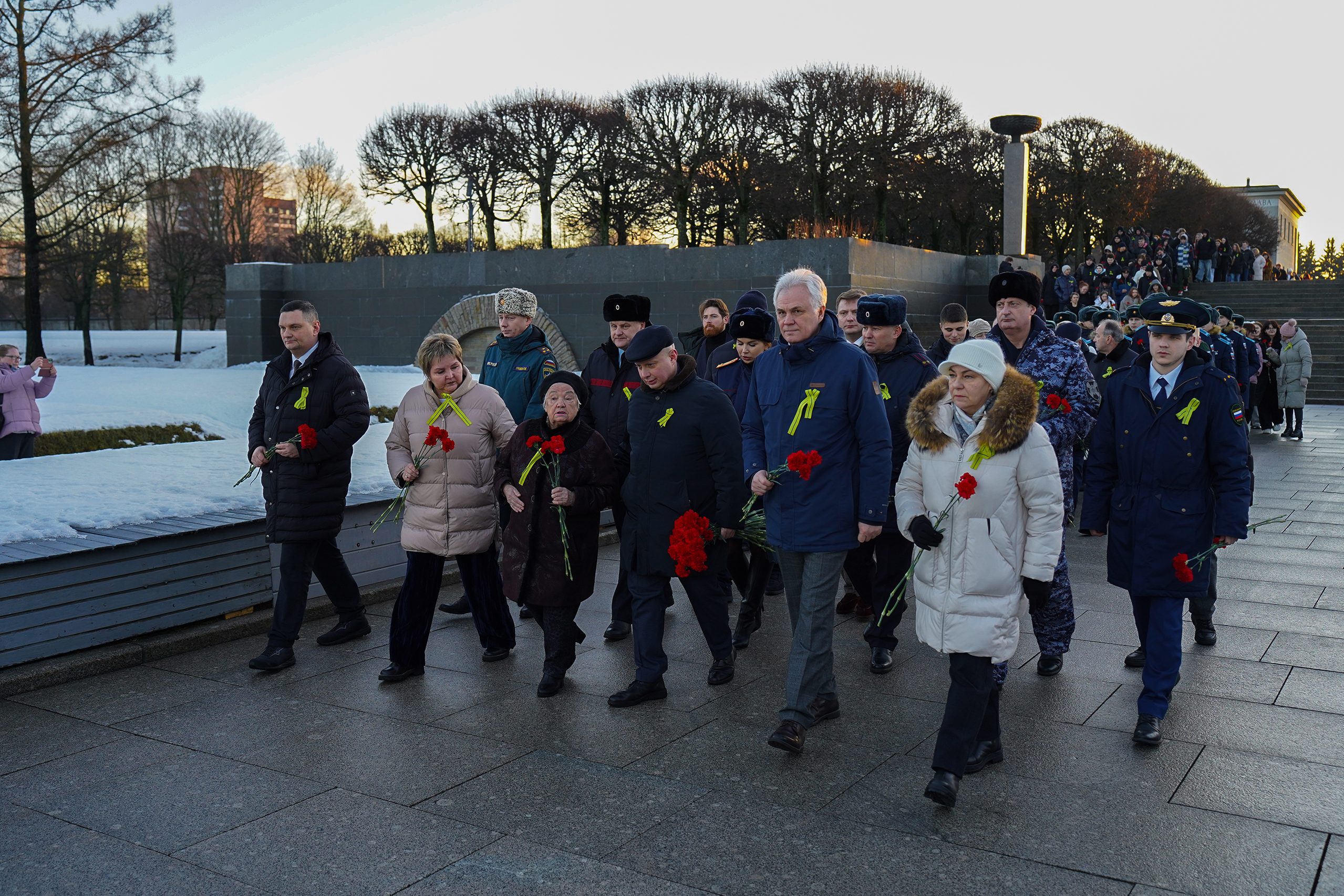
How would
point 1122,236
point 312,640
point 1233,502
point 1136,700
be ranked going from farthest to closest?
point 1122,236 < point 312,640 < point 1136,700 < point 1233,502

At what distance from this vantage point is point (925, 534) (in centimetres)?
411

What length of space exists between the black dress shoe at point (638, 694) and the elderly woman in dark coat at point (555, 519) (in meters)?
0.36

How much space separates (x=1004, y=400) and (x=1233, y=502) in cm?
143

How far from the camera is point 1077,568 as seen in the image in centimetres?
855

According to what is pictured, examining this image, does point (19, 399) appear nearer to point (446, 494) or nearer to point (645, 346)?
point (446, 494)

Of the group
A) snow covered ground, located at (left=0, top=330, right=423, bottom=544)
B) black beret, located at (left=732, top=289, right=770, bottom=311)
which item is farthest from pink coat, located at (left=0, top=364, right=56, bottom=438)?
black beret, located at (left=732, top=289, right=770, bottom=311)

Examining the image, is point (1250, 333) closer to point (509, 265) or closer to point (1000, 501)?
point (509, 265)

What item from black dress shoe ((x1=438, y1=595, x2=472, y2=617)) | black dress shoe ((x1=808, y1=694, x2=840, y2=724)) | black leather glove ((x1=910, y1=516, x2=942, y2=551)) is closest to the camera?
black leather glove ((x1=910, y1=516, x2=942, y2=551))

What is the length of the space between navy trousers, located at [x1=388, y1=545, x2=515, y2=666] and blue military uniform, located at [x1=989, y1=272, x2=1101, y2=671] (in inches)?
109

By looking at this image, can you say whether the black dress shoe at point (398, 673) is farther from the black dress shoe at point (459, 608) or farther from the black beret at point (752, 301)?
the black beret at point (752, 301)

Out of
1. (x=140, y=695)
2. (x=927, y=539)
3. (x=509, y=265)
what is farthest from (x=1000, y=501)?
(x=509, y=265)

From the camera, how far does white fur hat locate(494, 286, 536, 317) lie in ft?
23.1

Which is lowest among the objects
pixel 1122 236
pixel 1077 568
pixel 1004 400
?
pixel 1077 568

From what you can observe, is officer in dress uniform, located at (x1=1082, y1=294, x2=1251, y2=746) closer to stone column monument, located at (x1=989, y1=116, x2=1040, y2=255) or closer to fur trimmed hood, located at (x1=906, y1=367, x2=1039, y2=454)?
fur trimmed hood, located at (x1=906, y1=367, x2=1039, y2=454)
